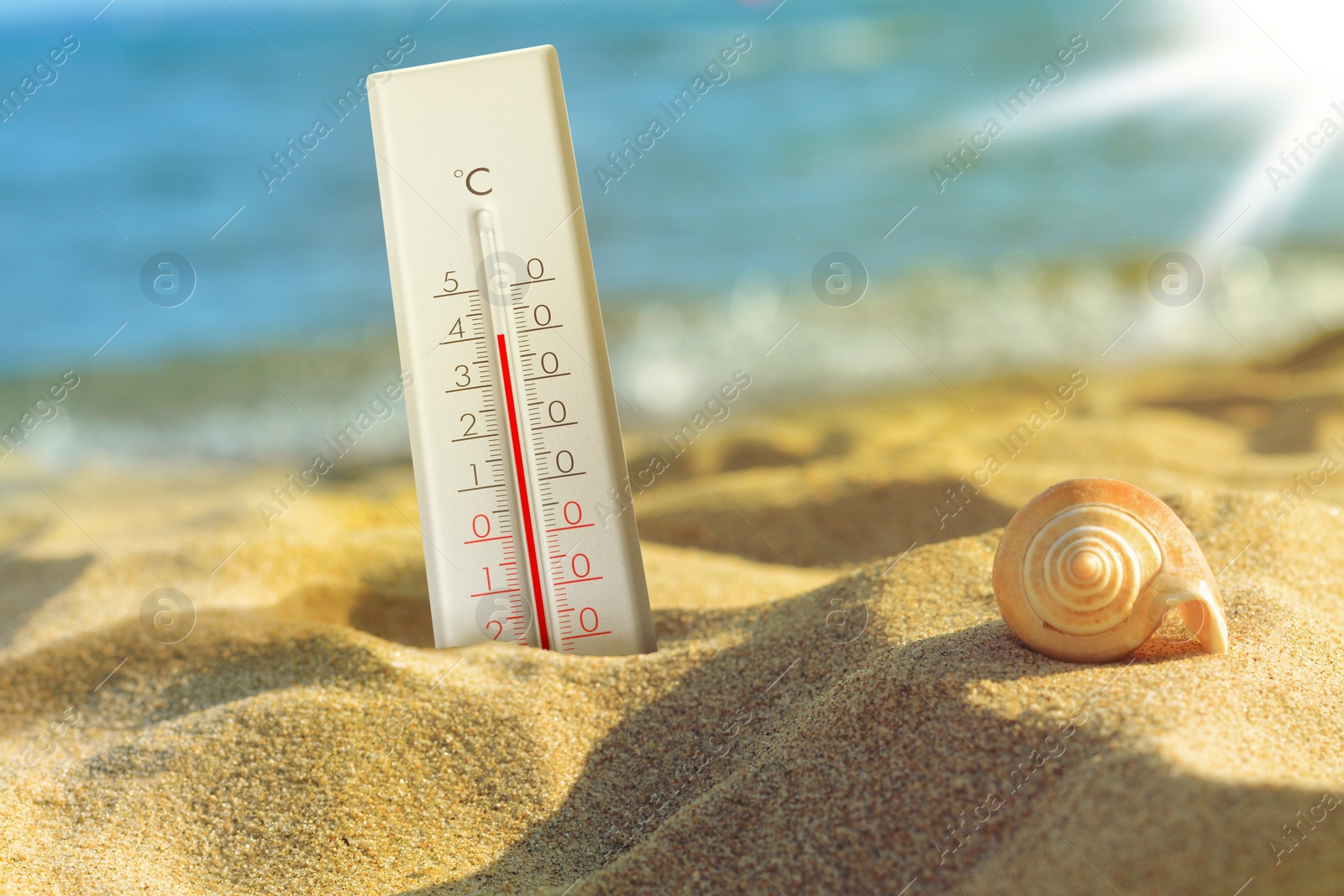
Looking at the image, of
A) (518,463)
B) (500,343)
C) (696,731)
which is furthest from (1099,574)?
(500,343)

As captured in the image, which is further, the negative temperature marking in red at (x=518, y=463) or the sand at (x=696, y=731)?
the negative temperature marking in red at (x=518, y=463)

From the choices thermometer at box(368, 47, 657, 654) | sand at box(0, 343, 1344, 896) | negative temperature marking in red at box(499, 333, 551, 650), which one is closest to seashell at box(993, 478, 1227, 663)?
sand at box(0, 343, 1344, 896)

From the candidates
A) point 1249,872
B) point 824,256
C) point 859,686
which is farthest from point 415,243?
point 824,256

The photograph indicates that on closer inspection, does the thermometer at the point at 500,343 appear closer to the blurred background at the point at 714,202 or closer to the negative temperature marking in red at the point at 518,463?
the negative temperature marking in red at the point at 518,463

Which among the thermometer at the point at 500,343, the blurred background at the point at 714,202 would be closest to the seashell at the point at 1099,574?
the thermometer at the point at 500,343

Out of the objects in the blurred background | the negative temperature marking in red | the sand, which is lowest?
the sand

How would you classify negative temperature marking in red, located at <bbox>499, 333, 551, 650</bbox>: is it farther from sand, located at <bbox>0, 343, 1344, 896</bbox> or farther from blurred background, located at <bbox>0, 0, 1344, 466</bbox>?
blurred background, located at <bbox>0, 0, 1344, 466</bbox>
